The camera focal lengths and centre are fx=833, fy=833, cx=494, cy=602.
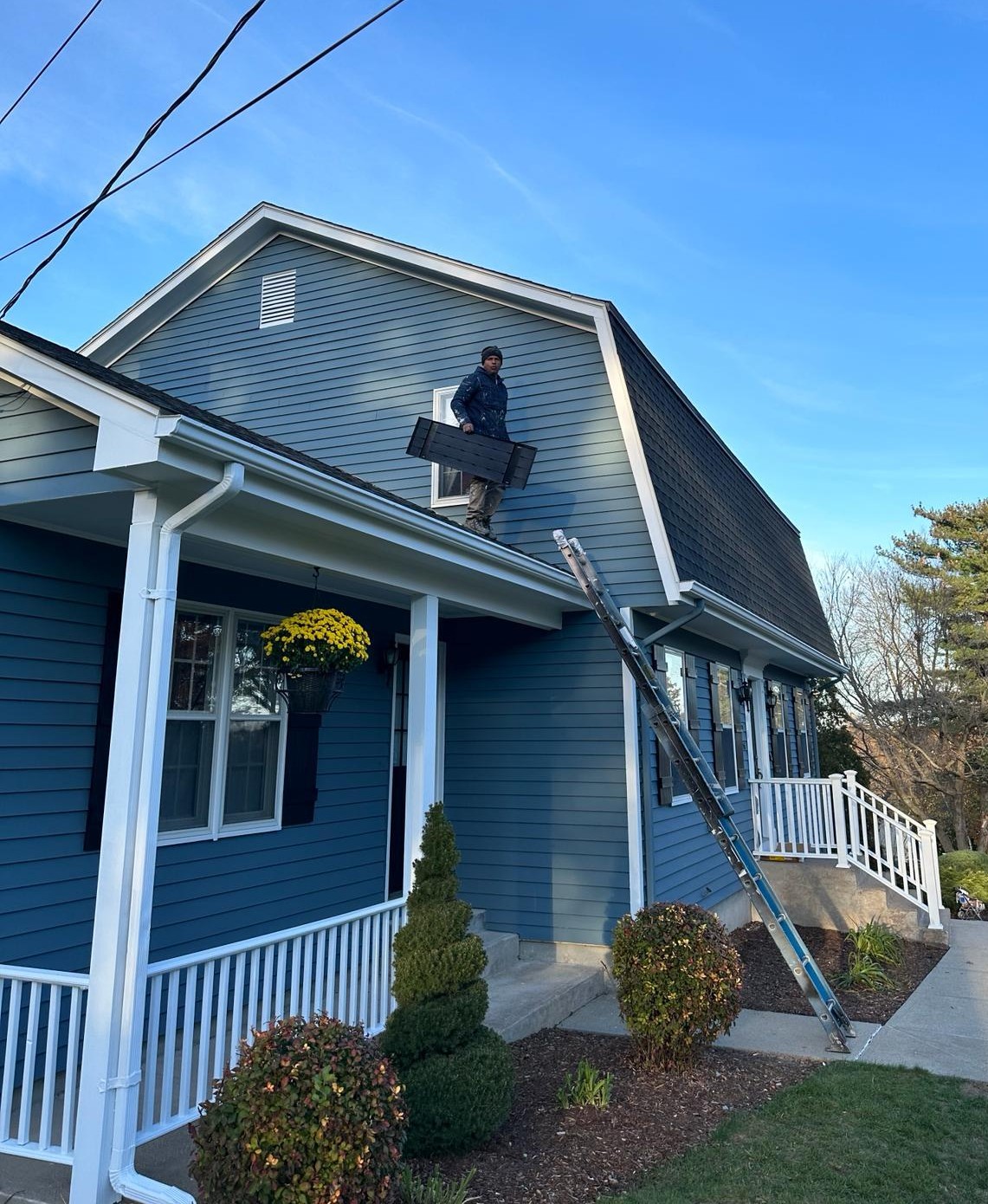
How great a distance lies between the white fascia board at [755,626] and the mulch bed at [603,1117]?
3.45 metres

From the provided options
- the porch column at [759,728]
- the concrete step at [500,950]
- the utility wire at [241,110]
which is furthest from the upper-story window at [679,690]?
the utility wire at [241,110]

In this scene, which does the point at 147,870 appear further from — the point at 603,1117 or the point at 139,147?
the point at 139,147

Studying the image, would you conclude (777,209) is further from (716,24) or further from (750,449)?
(750,449)

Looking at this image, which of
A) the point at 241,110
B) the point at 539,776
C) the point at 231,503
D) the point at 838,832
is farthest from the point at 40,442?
the point at 838,832

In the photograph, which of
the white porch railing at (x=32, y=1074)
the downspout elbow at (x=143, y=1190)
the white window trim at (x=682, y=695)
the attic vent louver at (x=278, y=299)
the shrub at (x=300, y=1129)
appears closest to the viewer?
the shrub at (x=300, y=1129)

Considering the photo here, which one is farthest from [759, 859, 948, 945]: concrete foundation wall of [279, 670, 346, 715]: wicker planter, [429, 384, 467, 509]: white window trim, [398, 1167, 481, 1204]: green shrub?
[398, 1167, 481, 1204]: green shrub

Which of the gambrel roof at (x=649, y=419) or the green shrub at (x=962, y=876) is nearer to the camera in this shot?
the gambrel roof at (x=649, y=419)

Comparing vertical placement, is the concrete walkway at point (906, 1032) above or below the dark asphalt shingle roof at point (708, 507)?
below

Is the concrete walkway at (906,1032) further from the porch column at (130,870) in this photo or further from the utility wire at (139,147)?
the utility wire at (139,147)

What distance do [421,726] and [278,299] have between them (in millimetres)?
6281

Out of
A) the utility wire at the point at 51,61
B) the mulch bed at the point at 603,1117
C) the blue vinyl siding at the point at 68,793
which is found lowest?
the mulch bed at the point at 603,1117

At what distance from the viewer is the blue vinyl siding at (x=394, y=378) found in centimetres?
788

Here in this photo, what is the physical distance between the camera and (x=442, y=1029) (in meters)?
3.87

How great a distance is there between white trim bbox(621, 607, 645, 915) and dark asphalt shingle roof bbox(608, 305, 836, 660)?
1.22 m
